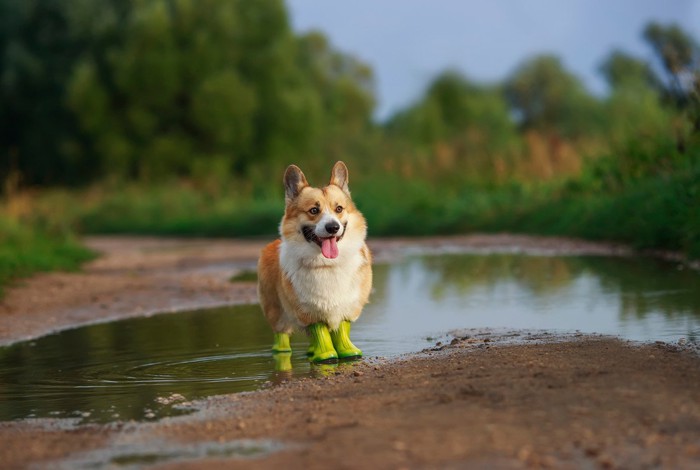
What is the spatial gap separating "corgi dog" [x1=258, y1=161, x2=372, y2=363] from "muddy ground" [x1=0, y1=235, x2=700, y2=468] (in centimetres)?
38

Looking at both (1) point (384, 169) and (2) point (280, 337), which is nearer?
(2) point (280, 337)

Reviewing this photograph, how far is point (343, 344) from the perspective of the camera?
8.48m

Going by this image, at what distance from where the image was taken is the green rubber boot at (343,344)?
27.8 ft

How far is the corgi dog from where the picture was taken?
823 centimetres

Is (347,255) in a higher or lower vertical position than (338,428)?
higher

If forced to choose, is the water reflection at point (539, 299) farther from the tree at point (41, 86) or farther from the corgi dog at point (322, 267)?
the tree at point (41, 86)

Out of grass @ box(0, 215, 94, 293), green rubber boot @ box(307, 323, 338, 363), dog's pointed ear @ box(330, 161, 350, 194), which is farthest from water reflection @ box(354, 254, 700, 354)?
grass @ box(0, 215, 94, 293)

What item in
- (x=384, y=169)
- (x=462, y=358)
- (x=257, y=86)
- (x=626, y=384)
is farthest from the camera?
(x=257, y=86)

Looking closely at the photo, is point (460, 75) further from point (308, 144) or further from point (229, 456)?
point (229, 456)

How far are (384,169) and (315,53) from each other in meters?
49.7

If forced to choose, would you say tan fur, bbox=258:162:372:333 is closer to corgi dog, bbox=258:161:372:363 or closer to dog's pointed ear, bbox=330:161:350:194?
corgi dog, bbox=258:161:372:363

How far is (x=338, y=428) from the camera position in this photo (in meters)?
5.48

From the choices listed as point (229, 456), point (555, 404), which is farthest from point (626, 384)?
point (229, 456)

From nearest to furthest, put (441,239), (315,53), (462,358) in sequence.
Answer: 1. (462,358)
2. (441,239)
3. (315,53)
